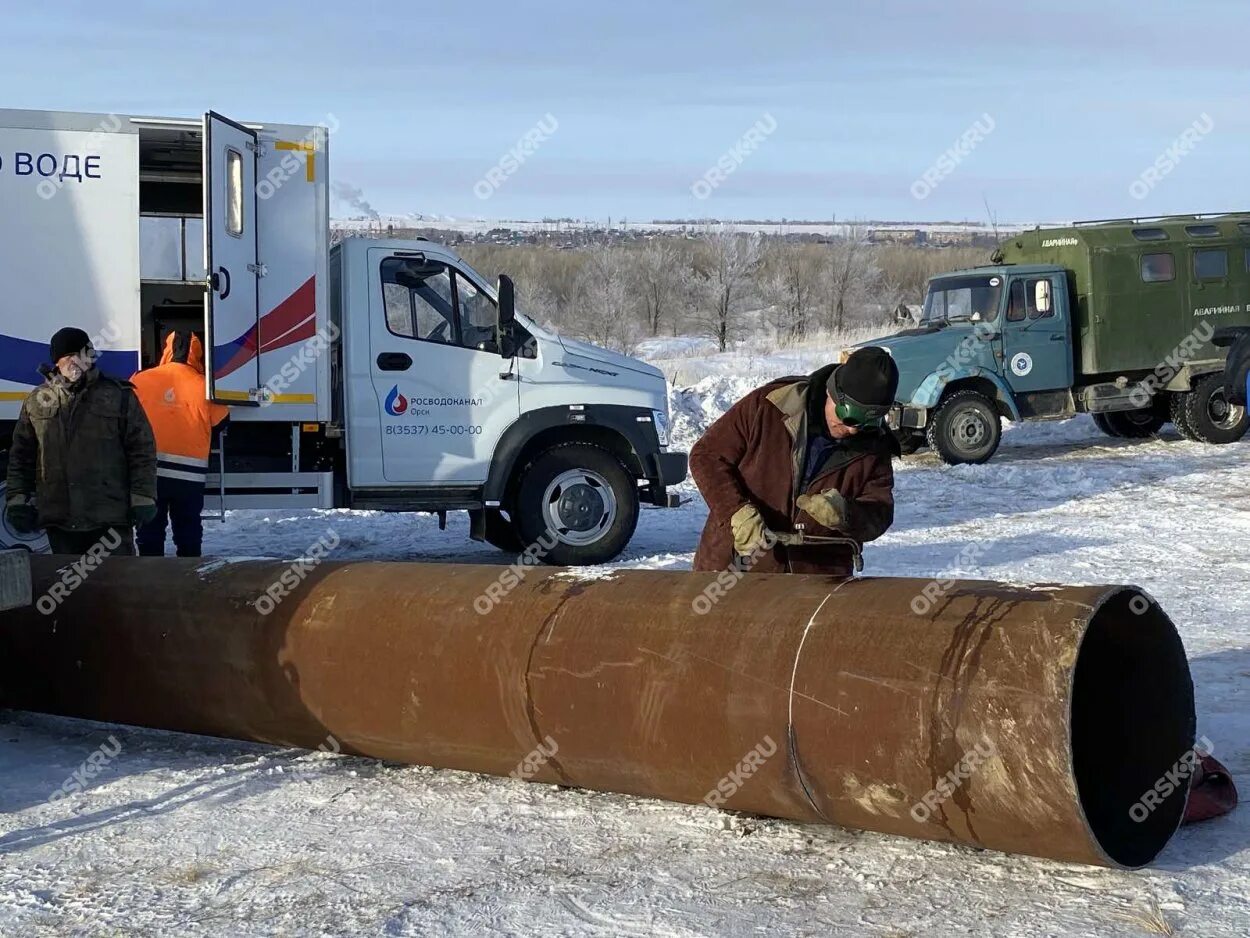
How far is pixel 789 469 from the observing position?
203 inches

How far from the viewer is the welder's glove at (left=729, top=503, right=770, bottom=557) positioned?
4.97 m

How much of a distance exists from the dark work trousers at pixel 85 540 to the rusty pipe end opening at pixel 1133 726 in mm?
4627

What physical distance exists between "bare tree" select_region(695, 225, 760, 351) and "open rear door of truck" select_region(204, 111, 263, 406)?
35031 mm

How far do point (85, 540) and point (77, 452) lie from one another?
18.3 inches

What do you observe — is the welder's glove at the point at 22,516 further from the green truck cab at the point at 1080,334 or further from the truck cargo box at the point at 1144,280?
the truck cargo box at the point at 1144,280

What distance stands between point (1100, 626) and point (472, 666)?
7.29ft

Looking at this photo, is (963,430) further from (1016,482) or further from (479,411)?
(479,411)

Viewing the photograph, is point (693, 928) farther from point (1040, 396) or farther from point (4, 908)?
point (1040, 396)

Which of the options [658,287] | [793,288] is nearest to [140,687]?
[658,287]

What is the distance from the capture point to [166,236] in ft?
36.0

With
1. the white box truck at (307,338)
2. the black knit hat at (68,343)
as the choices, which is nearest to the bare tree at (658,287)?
the white box truck at (307,338)

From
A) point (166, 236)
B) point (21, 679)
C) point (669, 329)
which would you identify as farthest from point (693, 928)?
point (669, 329)

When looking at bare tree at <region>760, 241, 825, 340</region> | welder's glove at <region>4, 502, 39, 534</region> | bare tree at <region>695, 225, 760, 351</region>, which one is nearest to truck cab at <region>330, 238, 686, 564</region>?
welder's glove at <region>4, 502, 39, 534</region>

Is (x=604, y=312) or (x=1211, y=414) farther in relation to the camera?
(x=604, y=312)
